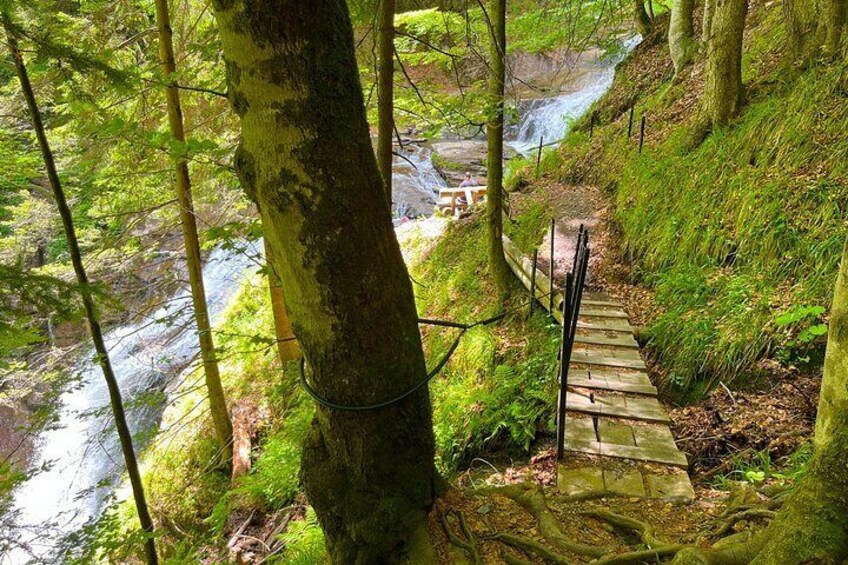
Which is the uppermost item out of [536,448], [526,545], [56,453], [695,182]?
[695,182]

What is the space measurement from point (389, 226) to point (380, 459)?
96cm

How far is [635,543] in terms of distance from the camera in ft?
7.78

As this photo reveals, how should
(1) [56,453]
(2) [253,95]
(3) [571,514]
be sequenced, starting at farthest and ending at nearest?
(1) [56,453] < (3) [571,514] < (2) [253,95]

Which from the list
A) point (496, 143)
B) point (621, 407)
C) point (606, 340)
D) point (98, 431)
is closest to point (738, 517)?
point (621, 407)

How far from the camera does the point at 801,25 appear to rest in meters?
5.68

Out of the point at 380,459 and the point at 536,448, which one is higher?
the point at 380,459

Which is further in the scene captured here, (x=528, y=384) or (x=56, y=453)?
(x=56, y=453)

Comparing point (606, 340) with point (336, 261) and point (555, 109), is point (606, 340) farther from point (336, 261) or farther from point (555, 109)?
point (555, 109)

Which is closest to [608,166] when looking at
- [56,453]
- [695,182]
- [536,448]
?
[695,182]

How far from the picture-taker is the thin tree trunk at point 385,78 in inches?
137

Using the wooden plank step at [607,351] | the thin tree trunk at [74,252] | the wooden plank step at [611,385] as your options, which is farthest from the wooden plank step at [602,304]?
the thin tree trunk at [74,252]

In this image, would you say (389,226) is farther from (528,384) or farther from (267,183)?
(528,384)

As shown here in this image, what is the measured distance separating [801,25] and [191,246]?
793 cm

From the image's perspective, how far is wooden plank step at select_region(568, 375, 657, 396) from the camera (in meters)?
3.82
